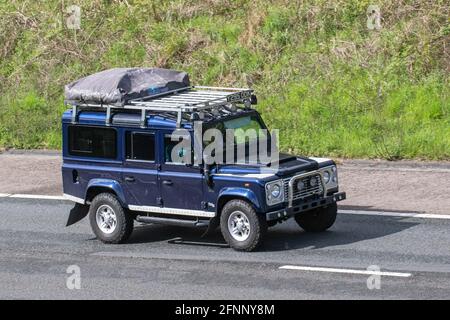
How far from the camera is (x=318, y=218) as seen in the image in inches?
680

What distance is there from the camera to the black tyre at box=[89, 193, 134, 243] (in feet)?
56.7

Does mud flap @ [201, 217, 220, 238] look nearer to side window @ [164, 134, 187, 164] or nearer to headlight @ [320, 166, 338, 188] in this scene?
side window @ [164, 134, 187, 164]

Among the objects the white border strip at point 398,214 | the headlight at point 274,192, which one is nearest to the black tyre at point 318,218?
the headlight at point 274,192

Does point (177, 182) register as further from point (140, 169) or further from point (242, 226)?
point (242, 226)

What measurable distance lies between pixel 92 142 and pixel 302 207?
3408mm

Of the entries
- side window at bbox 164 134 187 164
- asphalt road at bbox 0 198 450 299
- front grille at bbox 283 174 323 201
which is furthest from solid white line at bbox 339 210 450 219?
side window at bbox 164 134 187 164

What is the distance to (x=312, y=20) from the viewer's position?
2694 cm

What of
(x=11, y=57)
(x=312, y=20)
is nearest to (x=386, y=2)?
(x=312, y=20)

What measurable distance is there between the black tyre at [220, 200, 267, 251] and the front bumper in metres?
0.17

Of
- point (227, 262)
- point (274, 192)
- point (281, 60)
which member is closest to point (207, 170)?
point (274, 192)

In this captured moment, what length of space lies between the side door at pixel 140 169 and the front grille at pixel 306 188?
195cm

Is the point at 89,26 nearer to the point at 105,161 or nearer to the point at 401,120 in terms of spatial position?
the point at 401,120

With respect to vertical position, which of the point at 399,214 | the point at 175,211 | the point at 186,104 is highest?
the point at 186,104

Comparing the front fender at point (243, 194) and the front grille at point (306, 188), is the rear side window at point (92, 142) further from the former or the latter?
the front grille at point (306, 188)
